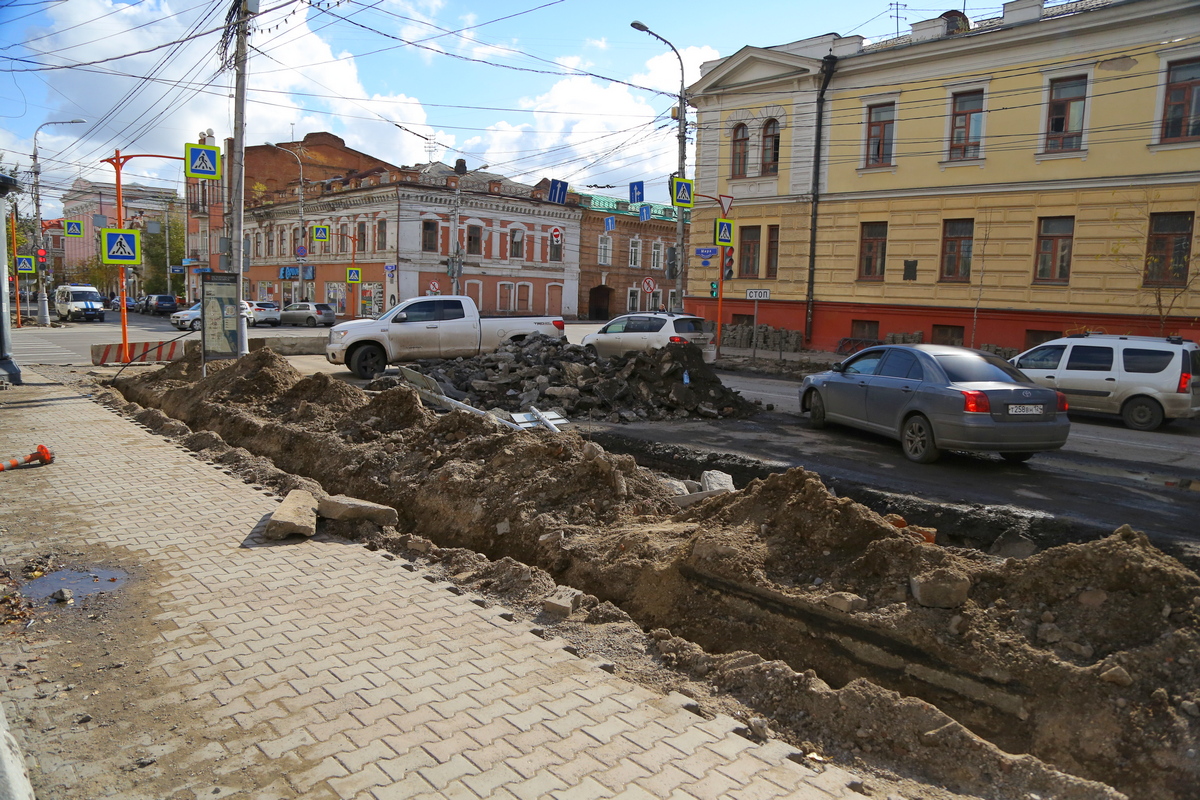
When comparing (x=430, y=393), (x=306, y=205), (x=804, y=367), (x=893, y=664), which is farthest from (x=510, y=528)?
(x=306, y=205)

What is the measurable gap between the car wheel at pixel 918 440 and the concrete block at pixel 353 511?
20.6ft

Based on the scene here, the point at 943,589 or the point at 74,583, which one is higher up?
the point at 943,589

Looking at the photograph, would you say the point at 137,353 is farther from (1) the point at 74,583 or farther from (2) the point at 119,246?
(1) the point at 74,583

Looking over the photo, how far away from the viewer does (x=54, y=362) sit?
856 inches

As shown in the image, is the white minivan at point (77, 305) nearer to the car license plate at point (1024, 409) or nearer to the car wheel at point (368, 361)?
the car wheel at point (368, 361)

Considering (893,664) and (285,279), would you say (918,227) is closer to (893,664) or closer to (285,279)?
(893,664)

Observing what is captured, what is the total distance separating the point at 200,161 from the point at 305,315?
32922mm

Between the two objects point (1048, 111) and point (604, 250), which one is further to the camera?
point (604, 250)

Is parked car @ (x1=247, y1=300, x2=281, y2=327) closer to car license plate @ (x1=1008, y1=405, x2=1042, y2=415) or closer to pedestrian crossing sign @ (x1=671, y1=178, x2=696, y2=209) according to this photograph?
pedestrian crossing sign @ (x1=671, y1=178, x2=696, y2=209)

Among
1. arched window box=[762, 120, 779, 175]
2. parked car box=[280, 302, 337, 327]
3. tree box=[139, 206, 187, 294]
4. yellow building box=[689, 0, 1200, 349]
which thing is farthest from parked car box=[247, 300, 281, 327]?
arched window box=[762, 120, 779, 175]

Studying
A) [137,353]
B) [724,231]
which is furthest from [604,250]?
[137,353]

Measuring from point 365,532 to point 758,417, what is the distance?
27.1 ft

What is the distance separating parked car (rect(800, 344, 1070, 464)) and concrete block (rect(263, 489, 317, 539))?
690cm

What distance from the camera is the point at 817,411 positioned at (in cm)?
1201
